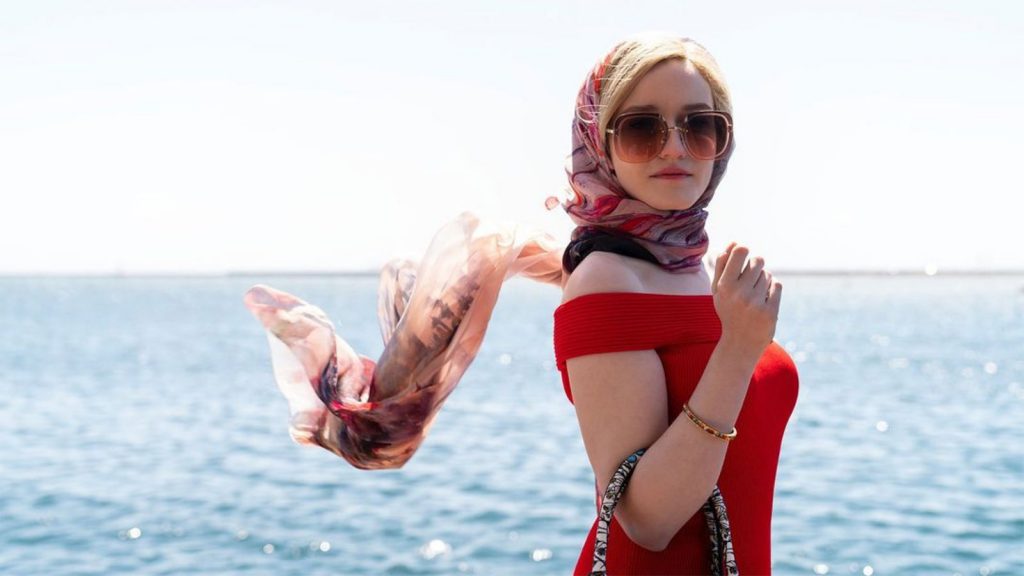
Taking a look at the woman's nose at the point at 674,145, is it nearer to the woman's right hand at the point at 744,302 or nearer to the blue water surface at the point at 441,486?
the woman's right hand at the point at 744,302

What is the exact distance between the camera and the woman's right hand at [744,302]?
6.83ft

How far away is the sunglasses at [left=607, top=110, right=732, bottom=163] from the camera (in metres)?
2.24

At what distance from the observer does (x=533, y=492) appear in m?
16.3

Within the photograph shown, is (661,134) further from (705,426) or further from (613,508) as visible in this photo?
(613,508)

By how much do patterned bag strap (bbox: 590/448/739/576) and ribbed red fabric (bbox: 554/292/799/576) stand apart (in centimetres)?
5

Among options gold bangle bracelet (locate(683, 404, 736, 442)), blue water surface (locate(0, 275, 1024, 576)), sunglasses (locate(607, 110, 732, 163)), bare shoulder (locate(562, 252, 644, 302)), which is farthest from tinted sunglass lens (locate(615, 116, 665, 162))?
blue water surface (locate(0, 275, 1024, 576))

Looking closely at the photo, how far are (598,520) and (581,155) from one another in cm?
78

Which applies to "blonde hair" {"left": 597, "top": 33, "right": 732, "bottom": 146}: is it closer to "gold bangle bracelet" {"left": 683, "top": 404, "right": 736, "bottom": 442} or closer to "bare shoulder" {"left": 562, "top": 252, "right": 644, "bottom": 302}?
"bare shoulder" {"left": 562, "top": 252, "right": 644, "bottom": 302}

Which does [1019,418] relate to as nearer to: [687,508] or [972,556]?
[972,556]

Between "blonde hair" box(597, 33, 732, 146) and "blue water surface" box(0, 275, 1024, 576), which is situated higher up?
"blonde hair" box(597, 33, 732, 146)

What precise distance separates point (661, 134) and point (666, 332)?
0.40 metres

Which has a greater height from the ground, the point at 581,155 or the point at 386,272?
the point at 581,155

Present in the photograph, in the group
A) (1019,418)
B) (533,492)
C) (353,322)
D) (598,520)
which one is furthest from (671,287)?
(353,322)

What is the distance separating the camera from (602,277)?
223 cm
